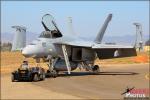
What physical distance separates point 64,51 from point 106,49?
416 cm

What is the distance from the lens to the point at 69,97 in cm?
1554

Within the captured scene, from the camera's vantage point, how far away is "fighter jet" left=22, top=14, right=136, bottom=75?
2766cm

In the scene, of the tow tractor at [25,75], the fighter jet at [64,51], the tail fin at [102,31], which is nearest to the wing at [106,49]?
the fighter jet at [64,51]

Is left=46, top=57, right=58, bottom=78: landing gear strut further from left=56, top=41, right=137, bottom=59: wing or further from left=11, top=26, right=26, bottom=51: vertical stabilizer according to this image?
left=11, top=26, right=26, bottom=51: vertical stabilizer

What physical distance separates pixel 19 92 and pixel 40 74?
7.02 metres

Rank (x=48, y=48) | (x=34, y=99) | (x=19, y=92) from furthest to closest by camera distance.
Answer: (x=48, y=48) → (x=19, y=92) → (x=34, y=99)

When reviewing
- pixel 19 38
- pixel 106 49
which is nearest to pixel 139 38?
pixel 106 49

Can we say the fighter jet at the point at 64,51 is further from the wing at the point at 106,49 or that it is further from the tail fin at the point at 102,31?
the tail fin at the point at 102,31

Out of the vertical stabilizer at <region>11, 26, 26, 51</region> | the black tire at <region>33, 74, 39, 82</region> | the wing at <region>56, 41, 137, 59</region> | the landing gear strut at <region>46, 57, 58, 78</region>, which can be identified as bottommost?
the black tire at <region>33, 74, 39, 82</region>

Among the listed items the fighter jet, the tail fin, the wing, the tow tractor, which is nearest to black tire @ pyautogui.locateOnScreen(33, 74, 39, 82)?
the tow tractor

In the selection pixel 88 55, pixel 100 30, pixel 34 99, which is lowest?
pixel 34 99

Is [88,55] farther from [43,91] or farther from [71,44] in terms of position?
[43,91]

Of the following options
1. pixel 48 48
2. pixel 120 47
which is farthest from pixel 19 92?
pixel 120 47

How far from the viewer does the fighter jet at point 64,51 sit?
1089 inches
